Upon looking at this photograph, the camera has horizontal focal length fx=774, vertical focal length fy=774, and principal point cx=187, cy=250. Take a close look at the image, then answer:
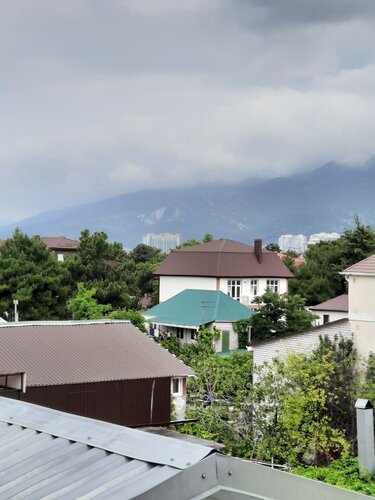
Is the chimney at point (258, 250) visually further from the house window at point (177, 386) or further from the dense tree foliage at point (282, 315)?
the house window at point (177, 386)

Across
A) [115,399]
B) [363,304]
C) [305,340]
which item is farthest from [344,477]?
[363,304]

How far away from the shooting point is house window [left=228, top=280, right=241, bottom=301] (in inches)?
2093

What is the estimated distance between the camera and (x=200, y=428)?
772 inches

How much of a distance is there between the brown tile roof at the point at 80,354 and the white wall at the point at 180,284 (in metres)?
30.6

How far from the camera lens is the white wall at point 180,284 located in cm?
5281

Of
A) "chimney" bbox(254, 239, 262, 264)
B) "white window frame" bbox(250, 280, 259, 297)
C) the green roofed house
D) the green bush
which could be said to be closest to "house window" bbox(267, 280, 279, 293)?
"white window frame" bbox(250, 280, 259, 297)

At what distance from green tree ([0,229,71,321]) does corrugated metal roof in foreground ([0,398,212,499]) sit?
36818mm

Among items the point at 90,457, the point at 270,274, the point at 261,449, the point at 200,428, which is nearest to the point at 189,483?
the point at 90,457

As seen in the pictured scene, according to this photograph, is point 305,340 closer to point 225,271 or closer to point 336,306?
point 336,306

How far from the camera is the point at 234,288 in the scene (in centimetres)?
5347

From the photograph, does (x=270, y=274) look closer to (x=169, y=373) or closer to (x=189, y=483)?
(x=169, y=373)

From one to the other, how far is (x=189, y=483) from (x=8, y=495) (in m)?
1.02

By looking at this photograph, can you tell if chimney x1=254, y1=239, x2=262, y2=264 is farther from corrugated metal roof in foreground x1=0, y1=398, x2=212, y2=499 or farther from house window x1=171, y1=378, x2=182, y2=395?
corrugated metal roof in foreground x1=0, y1=398, x2=212, y2=499

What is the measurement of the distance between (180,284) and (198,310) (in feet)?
24.4
